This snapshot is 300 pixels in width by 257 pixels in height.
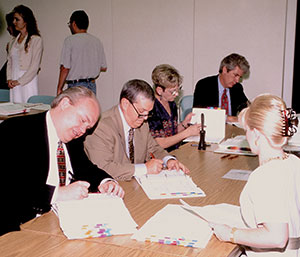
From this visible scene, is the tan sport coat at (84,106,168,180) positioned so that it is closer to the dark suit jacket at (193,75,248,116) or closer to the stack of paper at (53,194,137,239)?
the stack of paper at (53,194,137,239)

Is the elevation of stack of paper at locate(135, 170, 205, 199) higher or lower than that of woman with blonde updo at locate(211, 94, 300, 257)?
lower

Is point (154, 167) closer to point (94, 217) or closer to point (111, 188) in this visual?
point (111, 188)

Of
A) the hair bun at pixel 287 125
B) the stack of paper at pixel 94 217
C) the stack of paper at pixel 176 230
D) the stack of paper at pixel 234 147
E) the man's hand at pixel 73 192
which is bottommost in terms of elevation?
the stack of paper at pixel 234 147

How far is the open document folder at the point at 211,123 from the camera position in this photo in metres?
3.46

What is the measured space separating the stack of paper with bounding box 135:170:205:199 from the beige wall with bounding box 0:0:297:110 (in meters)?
3.54

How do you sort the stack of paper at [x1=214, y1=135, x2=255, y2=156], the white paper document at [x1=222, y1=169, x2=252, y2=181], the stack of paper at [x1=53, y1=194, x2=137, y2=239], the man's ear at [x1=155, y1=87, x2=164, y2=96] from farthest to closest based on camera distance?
1. the man's ear at [x1=155, y1=87, x2=164, y2=96]
2. the stack of paper at [x1=214, y1=135, x2=255, y2=156]
3. the white paper document at [x1=222, y1=169, x2=252, y2=181]
4. the stack of paper at [x1=53, y1=194, x2=137, y2=239]

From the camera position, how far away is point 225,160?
2857 mm

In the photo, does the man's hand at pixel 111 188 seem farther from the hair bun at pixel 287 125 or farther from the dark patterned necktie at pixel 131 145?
the hair bun at pixel 287 125

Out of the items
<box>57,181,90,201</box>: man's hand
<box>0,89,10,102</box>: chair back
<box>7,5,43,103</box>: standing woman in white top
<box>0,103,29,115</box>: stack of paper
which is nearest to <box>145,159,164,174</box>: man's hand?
<box>57,181,90,201</box>: man's hand

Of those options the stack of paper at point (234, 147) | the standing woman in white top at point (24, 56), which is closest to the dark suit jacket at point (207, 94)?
the stack of paper at point (234, 147)

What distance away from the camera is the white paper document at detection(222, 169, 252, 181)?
2.42 meters

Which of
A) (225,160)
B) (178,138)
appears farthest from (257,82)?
(225,160)

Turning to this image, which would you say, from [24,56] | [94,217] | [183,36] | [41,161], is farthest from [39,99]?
[94,217]

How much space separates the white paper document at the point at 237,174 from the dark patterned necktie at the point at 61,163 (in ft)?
3.13
